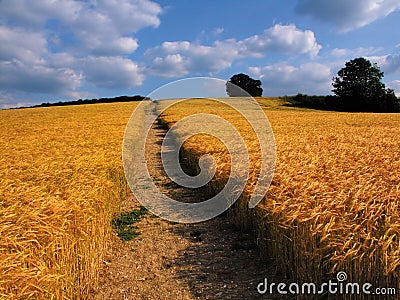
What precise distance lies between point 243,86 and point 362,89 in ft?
138

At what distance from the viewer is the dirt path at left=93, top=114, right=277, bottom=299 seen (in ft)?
17.3

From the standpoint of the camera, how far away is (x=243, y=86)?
10462 centimetres

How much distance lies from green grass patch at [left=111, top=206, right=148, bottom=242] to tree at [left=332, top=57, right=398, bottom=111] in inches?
2618

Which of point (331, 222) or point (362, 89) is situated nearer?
point (331, 222)

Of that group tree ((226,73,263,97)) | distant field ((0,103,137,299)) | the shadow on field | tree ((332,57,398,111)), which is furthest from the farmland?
tree ((226,73,263,97))

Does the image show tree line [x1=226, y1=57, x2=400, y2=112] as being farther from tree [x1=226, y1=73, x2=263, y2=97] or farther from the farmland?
the farmland

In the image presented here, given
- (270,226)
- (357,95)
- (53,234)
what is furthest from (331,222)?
(357,95)

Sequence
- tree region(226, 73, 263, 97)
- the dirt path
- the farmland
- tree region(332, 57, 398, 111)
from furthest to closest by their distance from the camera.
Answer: tree region(226, 73, 263, 97) < tree region(332, 57, 398, 111) < the dirt path < the farmland

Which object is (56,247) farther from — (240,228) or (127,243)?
(240,228)

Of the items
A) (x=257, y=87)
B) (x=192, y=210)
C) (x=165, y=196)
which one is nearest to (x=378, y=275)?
(x=192, y=210)

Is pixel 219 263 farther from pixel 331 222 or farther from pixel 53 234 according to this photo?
pixel 53 234

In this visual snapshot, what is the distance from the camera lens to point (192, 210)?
359 inches

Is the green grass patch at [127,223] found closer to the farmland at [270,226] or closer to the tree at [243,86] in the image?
the farmland at [270,226]

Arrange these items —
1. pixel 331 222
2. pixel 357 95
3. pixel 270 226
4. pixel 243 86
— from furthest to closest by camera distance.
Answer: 1. pixel 243 86
2. pixel 357 95
3. pixel 270 226
4. pixel 331 222
